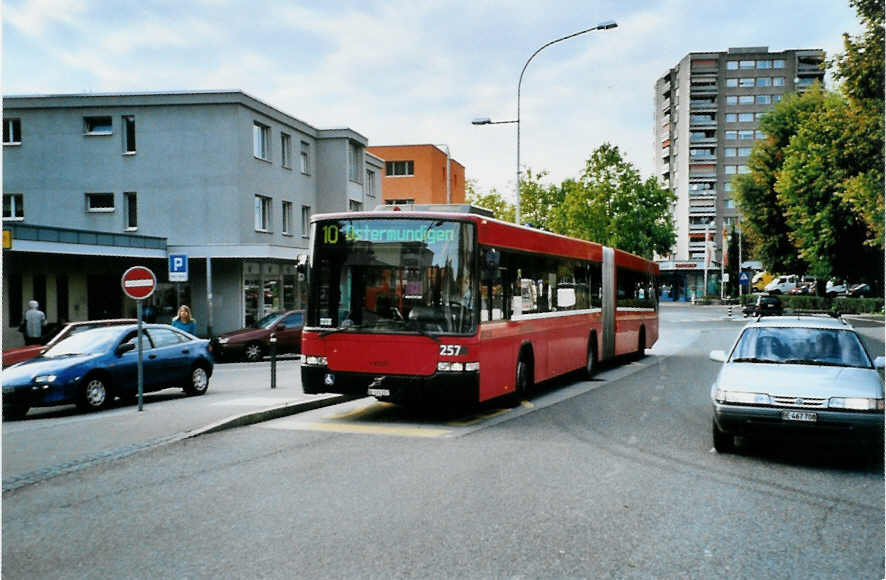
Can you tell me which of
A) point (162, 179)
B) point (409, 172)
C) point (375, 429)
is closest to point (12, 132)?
point (162, 179)

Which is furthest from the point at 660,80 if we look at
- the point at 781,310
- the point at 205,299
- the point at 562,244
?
the point at 562,244

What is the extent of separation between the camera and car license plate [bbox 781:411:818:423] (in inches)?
322

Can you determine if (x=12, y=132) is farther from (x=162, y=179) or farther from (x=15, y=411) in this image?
(x=15, y=411)

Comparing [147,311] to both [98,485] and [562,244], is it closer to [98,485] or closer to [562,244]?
[562,244]

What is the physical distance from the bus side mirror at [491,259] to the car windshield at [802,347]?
337 cm

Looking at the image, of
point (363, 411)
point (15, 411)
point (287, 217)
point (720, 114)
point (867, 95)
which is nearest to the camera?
point (363, 411)

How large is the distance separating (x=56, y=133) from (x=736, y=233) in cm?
7447

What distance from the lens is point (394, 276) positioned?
1139 cm

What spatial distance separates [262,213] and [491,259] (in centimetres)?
2550

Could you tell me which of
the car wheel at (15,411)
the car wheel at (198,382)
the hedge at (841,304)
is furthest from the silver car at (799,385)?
the hedge at (841,304)

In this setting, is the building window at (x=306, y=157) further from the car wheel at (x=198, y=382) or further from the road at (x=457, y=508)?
the road at (x=457, y=508)

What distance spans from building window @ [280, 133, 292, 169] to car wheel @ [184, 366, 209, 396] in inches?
875

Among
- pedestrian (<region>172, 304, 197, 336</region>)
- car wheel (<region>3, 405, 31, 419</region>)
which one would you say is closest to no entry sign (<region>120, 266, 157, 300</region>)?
car wheel (<region>3, 405, 31, 419</region>)

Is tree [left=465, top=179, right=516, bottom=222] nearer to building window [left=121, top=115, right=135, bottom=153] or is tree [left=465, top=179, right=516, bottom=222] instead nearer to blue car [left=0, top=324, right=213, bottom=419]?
building window [left=121, top=115, right=135, bottom=153]
